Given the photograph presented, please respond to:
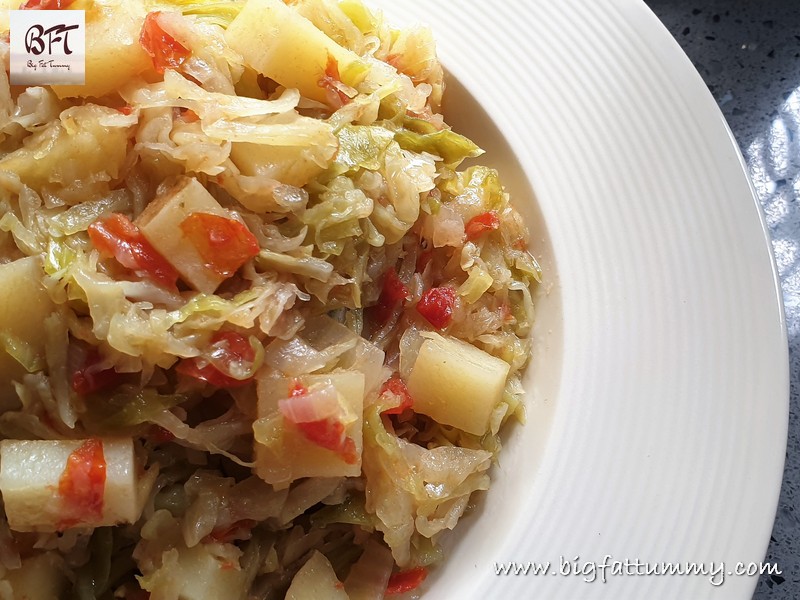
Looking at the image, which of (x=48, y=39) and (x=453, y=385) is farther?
(x=453, y=385)

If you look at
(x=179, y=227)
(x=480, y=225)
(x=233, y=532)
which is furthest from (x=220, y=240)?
(x=480, y=225)

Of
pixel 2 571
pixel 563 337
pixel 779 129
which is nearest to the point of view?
pixel 2 571

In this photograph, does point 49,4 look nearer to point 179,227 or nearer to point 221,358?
point 179,227

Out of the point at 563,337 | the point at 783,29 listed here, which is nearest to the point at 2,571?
the point at 563,337

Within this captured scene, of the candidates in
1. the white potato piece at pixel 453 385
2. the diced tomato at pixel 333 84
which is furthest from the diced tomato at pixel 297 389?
the diced tomato at pixel 333 84

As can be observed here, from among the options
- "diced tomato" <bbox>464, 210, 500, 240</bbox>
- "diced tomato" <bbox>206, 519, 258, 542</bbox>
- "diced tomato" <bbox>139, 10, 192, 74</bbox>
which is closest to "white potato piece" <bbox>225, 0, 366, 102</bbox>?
"diced tomato" <bbox>139, 10, 192, 74</bbox>

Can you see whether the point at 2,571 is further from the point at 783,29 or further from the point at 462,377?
the point at 783,29
